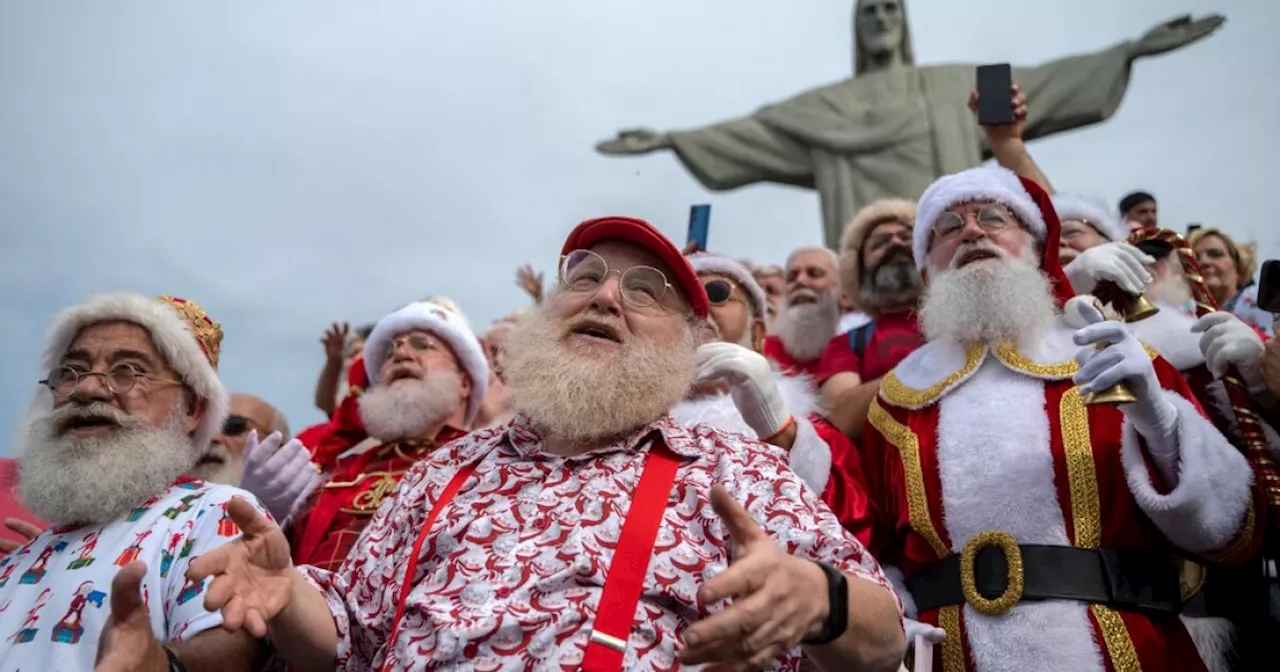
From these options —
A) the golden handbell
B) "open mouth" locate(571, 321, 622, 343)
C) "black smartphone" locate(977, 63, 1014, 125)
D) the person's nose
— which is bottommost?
the golden handbell

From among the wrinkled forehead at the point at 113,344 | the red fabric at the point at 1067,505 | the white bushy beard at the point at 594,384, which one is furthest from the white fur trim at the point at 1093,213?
the wrinkled forehead at the point at 113,344

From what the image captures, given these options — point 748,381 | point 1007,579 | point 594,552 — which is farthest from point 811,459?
point 594,552

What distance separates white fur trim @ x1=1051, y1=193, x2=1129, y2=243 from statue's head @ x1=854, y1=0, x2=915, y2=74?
298 inches

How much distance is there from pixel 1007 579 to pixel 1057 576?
0.45 feet

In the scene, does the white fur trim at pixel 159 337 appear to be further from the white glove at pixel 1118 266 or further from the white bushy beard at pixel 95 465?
the white glove at pixel 1118 266

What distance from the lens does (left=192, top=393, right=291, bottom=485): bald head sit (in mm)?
5133

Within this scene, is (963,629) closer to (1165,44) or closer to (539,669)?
(539,669)

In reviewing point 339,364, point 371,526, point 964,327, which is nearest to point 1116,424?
point 964,327

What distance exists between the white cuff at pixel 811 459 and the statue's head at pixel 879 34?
9.41 meters

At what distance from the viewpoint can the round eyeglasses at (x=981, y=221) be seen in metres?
3.85

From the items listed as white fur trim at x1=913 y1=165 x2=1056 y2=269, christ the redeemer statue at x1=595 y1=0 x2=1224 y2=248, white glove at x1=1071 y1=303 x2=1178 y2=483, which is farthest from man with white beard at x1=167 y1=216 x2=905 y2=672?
christ the redeemer statue at x1=595 y1=0 x2=1224 y2=248

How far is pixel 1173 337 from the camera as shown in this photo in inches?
159

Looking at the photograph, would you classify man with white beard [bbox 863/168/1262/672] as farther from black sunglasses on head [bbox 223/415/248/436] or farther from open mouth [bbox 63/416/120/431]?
black sunglasses on head [bbox 223/415/248/436]

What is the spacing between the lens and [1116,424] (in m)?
3.28
